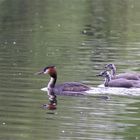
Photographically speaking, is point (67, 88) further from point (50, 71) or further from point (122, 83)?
point (122, 83)

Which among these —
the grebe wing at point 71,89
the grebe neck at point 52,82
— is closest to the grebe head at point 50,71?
the grebe neck at point 52,82

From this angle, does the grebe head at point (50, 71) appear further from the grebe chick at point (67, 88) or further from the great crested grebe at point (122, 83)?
the great crested grebe at point (122, 83)

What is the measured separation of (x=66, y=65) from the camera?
85.5ft

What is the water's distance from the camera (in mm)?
16969

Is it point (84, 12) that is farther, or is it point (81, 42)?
point (84, 12)

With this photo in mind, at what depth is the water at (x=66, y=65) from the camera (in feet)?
55.7

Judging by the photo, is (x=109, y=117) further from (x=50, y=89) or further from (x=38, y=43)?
(x=38, y=43)

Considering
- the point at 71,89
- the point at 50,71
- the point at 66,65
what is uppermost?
the point at 50,71

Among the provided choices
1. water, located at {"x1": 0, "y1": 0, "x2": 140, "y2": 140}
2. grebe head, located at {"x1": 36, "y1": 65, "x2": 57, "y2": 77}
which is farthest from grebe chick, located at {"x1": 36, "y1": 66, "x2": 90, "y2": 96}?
water, located at {"x1": 0, "y1": 0, "x2": 140, "y2": 140}

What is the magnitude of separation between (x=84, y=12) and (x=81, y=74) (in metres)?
28.5

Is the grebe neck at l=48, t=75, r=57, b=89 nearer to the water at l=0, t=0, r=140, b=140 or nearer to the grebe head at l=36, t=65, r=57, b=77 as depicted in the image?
the grebe head at l=36, t=65, r=57, b=77

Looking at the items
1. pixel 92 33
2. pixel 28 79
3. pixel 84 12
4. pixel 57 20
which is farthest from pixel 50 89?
pixel 84 12

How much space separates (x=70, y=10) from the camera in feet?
176

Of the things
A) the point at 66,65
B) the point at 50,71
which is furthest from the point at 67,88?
the point at 66,65
